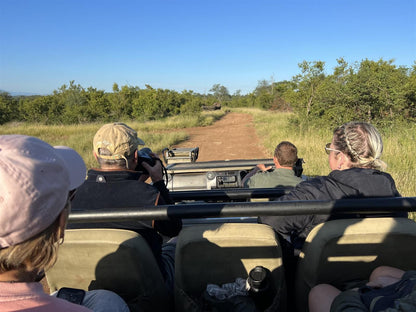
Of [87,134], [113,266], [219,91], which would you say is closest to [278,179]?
[113,266]

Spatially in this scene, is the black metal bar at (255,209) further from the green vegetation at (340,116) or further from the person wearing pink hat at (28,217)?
the green vegetation at (340,116)

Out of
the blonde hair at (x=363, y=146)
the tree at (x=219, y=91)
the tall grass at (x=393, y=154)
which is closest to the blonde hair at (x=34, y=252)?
the blonde hair at (x=363, y=146)

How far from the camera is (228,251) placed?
138cm

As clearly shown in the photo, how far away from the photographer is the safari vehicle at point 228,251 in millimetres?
1305

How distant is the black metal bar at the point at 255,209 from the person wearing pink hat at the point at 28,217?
17.6 inches

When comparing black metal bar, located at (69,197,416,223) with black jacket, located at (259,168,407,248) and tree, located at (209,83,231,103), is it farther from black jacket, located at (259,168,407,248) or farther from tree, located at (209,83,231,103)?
tree, located at (209,83,231,103)

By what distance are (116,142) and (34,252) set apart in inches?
44.8

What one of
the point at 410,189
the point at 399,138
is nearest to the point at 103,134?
the point at 410,189

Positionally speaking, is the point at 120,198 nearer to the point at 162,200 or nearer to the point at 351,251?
the point at 162,200

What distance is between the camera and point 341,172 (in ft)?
5.71

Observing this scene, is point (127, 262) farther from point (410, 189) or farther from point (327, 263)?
point (410, 189)

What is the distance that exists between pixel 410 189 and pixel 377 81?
5.85 meters

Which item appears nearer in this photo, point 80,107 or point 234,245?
point 234,245

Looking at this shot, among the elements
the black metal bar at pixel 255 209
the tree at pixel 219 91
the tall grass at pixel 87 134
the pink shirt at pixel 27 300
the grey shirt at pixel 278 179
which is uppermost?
the tree at pixel 219 91
